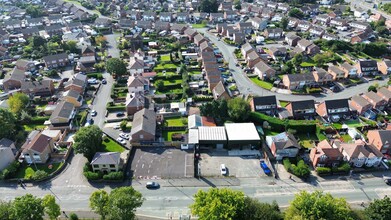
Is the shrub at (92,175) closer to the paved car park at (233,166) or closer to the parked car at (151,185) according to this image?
the parked car at (151,185)

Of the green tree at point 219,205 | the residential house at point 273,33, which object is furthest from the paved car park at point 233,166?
the residential house at point 273,33

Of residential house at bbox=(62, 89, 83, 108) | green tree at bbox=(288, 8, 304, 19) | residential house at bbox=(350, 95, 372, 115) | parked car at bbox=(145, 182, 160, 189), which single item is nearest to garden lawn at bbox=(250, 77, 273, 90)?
residential house at bbox=(350, 95, 372, 115)

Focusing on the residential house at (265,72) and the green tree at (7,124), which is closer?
the green tree at (7,124)

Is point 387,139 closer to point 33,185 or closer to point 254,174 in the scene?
point 254,174

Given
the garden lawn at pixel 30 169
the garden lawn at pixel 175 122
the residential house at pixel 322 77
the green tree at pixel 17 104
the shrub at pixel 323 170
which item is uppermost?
the residential house at pixel 322 77

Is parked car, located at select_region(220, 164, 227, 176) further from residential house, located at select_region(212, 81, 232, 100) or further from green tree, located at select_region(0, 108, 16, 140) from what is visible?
green tree, located at select_region(0, 108, 16, 140)

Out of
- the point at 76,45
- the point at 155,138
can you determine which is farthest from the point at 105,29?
the point at 155,138
